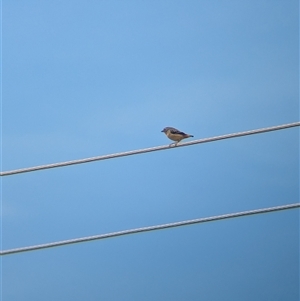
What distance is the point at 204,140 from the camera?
8211 mm

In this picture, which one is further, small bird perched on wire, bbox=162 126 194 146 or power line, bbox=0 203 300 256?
small bird perched on wire, bbox=162 126 194 146

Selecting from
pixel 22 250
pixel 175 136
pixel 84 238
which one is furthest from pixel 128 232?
pixel 175 136

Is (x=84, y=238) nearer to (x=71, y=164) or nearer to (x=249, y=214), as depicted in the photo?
(x=71, y=164)

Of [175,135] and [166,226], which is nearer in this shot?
[166,226]

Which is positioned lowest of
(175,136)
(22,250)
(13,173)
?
(22,250)

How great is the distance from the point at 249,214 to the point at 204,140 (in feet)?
2.82

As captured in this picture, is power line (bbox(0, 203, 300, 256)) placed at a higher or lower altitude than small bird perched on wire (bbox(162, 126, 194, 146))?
lower

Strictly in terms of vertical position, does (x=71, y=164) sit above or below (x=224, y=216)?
above

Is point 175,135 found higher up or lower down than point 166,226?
higher up

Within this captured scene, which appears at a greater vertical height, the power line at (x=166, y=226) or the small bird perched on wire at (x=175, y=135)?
the small bird perched on wire at (x=175, y=135)

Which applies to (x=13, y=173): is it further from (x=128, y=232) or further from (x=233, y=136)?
(x=233, y=136)

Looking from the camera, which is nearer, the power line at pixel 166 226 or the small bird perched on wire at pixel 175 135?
the power line at pixel 166 226

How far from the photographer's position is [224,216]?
7.81m

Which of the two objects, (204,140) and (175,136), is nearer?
(204,140)
